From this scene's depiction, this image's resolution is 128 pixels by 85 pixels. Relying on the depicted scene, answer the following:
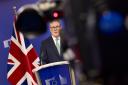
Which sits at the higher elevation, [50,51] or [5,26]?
[5,26]

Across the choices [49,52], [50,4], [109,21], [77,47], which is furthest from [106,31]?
[49,52]

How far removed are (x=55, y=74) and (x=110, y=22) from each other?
142 inches

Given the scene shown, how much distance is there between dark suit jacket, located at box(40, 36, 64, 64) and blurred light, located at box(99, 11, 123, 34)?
5.53m

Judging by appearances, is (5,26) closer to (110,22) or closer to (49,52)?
(49,52)

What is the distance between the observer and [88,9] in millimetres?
1598

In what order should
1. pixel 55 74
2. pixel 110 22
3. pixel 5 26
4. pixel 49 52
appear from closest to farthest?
pixel 110 22 → pixel 55 74 → pixel 5 26 → pixel 49 52

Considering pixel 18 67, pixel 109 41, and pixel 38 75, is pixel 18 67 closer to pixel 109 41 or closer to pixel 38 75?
pixel 38 75

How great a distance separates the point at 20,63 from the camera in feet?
21.5

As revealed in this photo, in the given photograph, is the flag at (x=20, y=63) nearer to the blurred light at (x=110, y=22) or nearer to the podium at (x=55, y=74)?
the podium at (x=55, y=74)

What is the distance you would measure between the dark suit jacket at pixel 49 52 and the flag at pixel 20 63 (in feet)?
1.71

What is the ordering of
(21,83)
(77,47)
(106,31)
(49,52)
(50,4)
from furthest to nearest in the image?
(49,52) → (21,83) → (50,4) → (77,47) → (106,31)

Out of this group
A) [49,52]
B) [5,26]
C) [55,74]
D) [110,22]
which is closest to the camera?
[110,22]

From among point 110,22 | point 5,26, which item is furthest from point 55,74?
point 110,22

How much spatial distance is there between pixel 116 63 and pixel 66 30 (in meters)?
0.25
